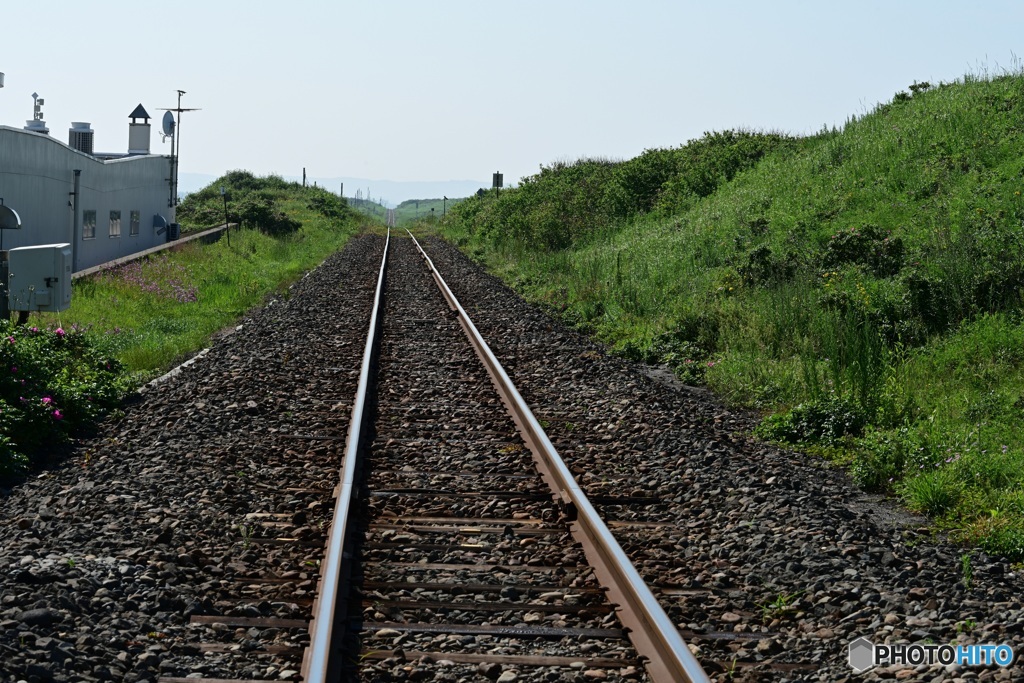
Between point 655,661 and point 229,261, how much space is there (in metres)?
26.4

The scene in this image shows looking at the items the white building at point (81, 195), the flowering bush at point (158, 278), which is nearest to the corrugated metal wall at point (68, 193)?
the white building at point (81, 195)

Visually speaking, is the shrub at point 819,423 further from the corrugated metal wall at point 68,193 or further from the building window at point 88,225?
the building window at point 88,225

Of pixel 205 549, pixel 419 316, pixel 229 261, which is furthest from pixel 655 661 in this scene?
pixel 229 261

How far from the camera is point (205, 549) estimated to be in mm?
5582

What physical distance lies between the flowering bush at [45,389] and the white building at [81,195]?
9.10 m

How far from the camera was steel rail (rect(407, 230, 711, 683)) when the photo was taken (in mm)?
4125

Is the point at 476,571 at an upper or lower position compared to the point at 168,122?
lower

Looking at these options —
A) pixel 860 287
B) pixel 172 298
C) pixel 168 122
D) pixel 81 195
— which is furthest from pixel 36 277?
pixel 168 122

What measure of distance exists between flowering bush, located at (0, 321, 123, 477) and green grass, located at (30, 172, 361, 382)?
77 centimetres

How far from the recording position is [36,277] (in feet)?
37.8

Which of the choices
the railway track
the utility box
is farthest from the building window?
the railway track

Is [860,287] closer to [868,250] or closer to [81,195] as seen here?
[868,250]

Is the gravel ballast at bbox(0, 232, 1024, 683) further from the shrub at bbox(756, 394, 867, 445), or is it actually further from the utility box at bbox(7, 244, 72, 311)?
the utility box at bbox(7, 244, 72, 311)

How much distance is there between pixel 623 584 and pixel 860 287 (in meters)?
8.62
